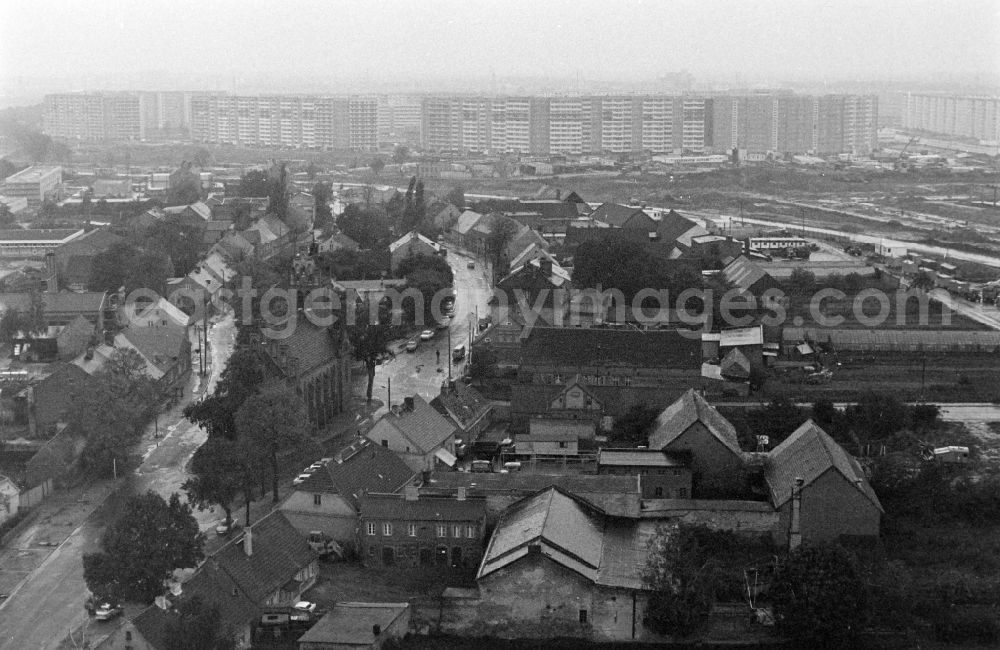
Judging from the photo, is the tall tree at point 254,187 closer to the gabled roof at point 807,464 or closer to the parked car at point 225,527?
the parked car at point 225,527

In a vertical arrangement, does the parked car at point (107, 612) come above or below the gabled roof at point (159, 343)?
below

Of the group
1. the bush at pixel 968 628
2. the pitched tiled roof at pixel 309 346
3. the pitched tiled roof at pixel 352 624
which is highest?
the pitched tiled roof at pixel 309 346

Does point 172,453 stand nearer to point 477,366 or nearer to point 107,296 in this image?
point 477,366

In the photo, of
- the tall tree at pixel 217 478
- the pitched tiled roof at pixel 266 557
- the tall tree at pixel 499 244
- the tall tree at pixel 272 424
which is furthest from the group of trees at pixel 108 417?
the tall tree at pixel 499 244

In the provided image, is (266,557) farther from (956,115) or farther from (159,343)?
(956,115)

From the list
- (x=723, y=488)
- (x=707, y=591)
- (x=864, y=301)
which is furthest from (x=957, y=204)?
(x=707, y=591)

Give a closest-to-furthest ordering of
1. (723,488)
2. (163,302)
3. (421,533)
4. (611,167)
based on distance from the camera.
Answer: (421,533) < (723,488) < (163,302) < (611,167)

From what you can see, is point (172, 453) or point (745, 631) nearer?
point (745, 631)
